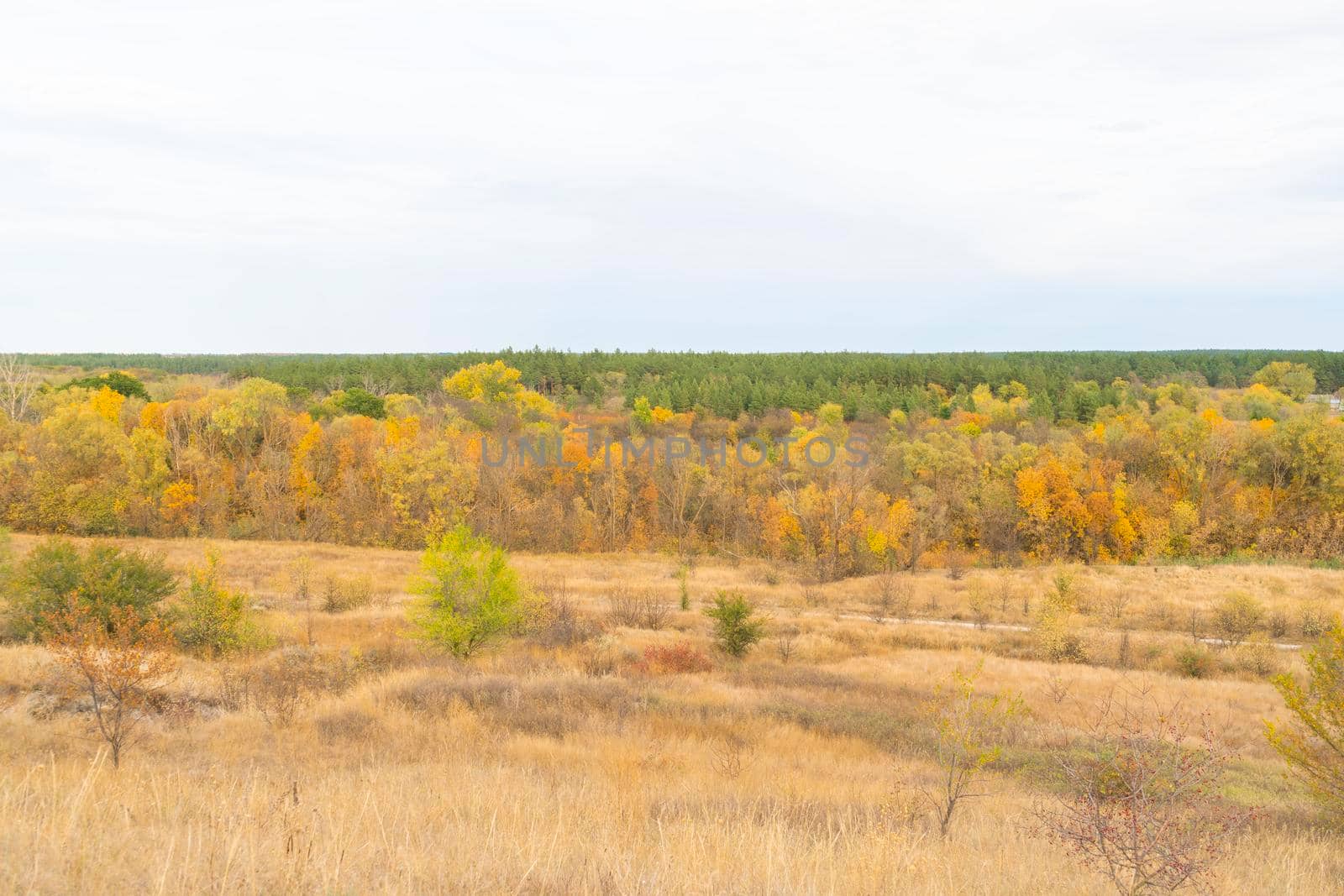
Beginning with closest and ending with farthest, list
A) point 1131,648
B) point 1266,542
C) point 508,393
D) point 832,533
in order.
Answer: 1. point 1131,648
2. point 832,533
3. point 1266,542
4. point 508,393

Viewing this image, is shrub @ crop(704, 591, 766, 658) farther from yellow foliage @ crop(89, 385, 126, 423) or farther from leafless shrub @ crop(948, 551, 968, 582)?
Answer: yellow foliage @ crop(89, 385, 126, 423)

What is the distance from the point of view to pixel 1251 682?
88.8 feet

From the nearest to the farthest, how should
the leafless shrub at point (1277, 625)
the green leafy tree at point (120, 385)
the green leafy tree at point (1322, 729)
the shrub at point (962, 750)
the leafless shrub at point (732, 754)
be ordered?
1. the shrub at point (962, 750)
2. the green leafy tree at point (1322, 729)
3. the leafless shrub at point (732, 754)
4. the leafless shrub at point (1277, 625)
5. the green leafy tree at point (120, 385)

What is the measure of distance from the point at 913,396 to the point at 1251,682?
7404 cm

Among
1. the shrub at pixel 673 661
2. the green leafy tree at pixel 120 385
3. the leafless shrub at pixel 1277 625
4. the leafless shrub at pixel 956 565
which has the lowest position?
the leafless shrub at pixel 956 565

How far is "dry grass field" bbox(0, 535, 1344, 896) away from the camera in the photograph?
15.8 feet

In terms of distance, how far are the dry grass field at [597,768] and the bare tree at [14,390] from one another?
56133mm

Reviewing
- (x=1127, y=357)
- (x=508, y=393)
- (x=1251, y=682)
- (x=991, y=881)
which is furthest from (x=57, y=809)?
(x=1127, y=357)

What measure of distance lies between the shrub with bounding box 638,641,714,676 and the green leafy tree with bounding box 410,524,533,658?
437 centimetres

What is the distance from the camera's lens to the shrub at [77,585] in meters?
21.8

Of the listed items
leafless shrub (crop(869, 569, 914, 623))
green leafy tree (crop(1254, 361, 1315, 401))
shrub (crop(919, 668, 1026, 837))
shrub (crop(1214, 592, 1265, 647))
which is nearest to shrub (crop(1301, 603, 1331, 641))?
shrub (crop(1214, 592, 1265, 647))

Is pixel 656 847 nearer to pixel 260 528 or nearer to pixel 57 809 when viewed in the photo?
pixel 57 809

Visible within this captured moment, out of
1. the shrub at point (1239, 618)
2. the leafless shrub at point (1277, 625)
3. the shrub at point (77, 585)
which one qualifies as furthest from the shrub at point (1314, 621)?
the shrub at point (77, 585)

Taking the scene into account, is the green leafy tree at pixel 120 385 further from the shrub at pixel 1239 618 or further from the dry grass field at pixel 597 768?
the shrub at pixel 1239 618
